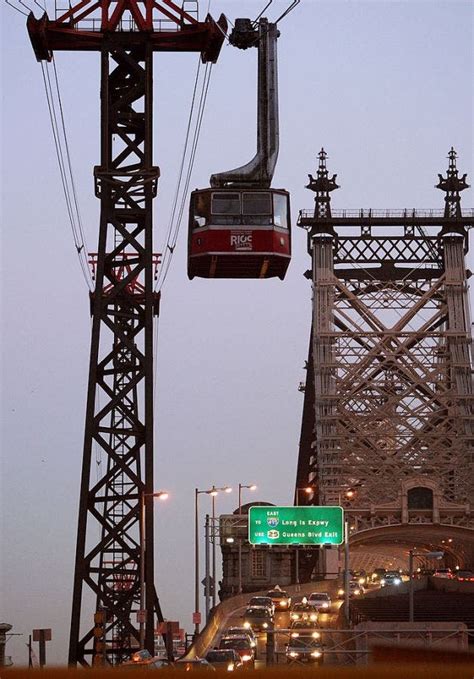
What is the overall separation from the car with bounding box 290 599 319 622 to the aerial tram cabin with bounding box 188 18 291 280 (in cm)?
3190

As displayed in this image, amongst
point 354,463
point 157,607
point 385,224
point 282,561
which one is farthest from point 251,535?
point 385,224

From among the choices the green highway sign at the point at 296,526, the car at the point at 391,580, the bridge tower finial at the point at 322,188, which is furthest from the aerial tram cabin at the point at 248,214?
the bridge tower finial at the point at 322,188

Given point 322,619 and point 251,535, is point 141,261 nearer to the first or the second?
point 322,619

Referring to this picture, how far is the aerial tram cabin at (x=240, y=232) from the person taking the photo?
4003 centimetres

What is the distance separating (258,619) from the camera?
6675 cm

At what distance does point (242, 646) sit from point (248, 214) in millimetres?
17029

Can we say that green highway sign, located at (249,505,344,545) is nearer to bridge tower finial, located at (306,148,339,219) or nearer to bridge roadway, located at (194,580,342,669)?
bridge roadway, located at (194,580,342,669)

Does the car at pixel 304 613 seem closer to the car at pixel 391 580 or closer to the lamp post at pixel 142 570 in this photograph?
the car at pixel 391 580

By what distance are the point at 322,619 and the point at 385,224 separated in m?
94.0

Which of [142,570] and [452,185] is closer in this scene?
[142,570]

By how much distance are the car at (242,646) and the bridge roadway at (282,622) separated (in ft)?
1.57

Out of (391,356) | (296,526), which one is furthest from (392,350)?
(296,526)

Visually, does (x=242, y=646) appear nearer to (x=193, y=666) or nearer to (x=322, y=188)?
(x=193, y=666)

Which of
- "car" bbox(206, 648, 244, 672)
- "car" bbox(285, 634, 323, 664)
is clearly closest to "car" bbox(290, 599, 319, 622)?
"car" bbox(285, 634, 323, 664)
